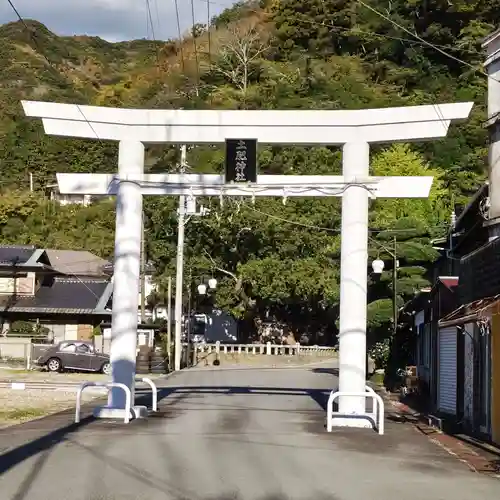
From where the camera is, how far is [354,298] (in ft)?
49.8

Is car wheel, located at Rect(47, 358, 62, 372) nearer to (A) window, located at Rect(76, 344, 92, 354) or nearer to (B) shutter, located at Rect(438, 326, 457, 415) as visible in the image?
(A) window, located at Rect(76, 344, 92, 354)

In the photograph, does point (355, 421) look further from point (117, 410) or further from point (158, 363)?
point (158, 363)

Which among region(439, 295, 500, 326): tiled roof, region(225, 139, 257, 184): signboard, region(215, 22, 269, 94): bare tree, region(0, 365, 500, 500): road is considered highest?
region(215, 22, 269, 94): bare tree

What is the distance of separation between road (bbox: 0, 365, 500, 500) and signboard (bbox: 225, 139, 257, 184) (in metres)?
4.63

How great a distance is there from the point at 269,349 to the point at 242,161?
35.1 meters

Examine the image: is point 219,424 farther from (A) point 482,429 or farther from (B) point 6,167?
(B) point 6,167

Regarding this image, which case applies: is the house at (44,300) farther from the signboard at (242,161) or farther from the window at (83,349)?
the signboard at (242,161)

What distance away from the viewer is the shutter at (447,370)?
17.8 m

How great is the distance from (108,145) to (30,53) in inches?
1504

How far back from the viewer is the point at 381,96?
7056cm

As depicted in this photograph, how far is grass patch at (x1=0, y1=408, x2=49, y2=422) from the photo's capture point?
658 inches

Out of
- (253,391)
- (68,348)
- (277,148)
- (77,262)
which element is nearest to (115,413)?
(253,391)

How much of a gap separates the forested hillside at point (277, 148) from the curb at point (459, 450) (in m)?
14.9

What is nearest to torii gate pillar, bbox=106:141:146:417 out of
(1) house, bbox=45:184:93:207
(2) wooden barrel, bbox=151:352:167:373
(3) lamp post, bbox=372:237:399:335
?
(3) lamp post, bbox=372:237:399:335
